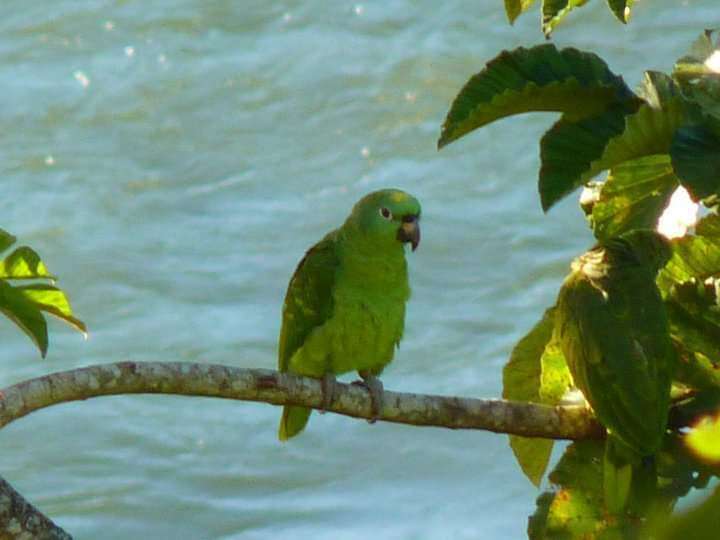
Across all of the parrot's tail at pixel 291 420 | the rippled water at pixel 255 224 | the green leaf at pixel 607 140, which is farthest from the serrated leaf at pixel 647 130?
the rippled water at pixel 255 224

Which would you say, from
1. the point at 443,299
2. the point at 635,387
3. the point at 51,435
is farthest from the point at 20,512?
the point at 443,299

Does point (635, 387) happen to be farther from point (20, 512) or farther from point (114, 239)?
point (114, 239)

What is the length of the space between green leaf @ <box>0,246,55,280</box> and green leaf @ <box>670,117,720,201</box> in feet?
3.41

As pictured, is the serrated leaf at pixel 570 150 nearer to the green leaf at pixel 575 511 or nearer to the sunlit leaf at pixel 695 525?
the green leaf at pixel 575 511

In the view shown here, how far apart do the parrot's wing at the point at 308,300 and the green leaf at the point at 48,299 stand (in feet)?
2.85

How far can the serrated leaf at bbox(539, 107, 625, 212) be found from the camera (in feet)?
8.50

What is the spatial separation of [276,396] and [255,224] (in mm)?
6556

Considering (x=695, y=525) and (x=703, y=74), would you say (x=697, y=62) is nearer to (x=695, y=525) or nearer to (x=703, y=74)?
(x=703, y=74)

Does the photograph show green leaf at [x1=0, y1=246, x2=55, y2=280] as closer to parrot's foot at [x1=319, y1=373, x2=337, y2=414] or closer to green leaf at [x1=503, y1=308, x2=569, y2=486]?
parrot's foot at [x1=319, y1=373, x2=337, y2=414]

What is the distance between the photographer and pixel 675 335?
2.76 meters

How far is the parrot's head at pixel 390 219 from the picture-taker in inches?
141

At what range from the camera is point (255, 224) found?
361 inches

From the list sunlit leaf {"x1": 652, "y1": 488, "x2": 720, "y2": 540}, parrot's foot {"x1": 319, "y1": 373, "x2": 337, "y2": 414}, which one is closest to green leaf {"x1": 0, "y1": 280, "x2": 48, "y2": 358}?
parrot's foot {"x1": 319, "y1": 373, "x2": 337, "y2": 414}

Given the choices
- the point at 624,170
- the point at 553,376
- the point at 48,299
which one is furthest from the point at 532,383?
the point at 48,299
